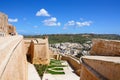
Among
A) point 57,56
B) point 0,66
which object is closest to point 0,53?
point 0,66

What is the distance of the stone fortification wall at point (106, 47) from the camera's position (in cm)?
677

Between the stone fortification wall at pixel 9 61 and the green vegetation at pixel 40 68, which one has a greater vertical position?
the stone fortification wall at pixel 9 61

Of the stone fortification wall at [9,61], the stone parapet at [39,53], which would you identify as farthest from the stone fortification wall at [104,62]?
the stone parapet at [39,53]

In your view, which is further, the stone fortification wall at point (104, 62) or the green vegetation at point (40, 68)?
the green vegetation at point (40, 68)

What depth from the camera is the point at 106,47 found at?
24.6ft

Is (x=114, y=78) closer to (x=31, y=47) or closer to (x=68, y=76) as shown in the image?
(x=68, y=76)

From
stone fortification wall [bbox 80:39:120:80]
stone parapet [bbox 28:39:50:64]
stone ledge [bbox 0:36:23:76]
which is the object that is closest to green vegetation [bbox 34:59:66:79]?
stone parapet [bbox 28:39:50:64]

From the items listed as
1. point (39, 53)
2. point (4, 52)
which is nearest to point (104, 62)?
point (4, 52)

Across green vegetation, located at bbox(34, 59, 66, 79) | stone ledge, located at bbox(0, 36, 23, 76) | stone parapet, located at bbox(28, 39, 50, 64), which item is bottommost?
green vegetation, located at bbox(34, 59, 66, 79)

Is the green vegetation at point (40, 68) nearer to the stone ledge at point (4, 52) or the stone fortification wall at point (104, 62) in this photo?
the stone fortification wall at point (104, 62)

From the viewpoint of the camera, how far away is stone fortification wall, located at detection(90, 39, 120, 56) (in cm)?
677

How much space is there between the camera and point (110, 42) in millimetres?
6996

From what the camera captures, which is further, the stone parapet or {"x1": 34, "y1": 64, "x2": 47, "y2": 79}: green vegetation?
the stone parapet

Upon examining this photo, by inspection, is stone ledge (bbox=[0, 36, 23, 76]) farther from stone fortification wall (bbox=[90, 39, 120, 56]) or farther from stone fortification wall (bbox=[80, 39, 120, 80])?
stone fortification wall (bbox=[90, 39, 120, 56])
